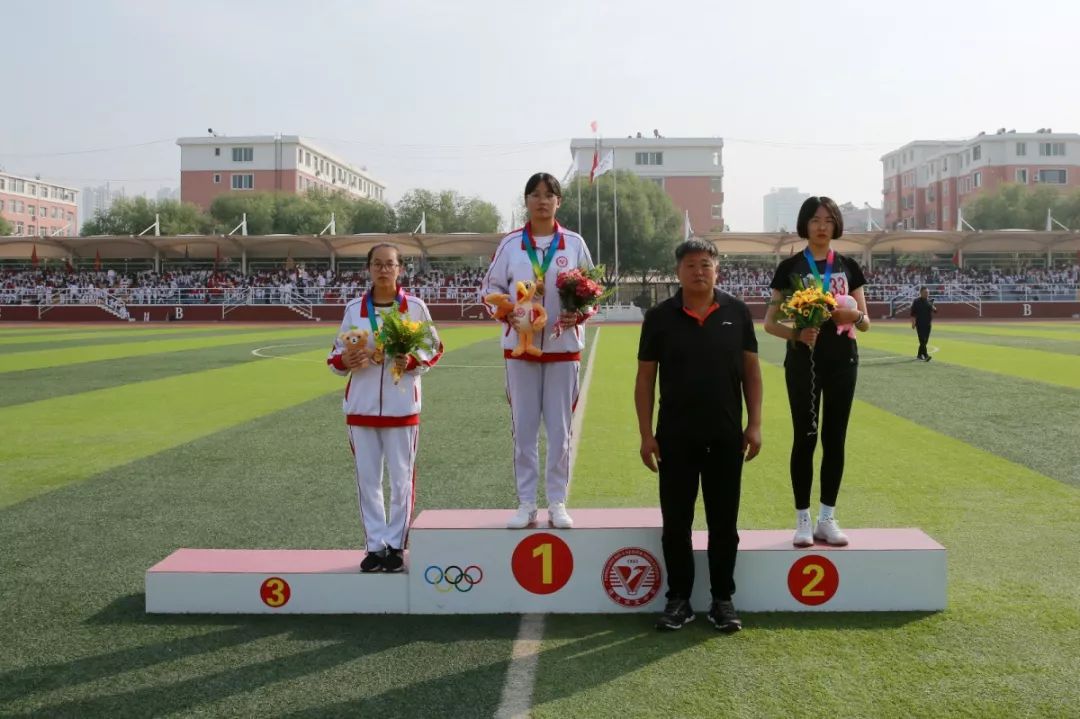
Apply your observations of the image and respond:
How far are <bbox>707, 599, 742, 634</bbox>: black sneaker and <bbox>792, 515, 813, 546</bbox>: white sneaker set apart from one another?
1.83ft

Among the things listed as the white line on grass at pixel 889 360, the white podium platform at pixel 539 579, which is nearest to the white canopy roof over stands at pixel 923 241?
the white line on grass at pixel 889 360

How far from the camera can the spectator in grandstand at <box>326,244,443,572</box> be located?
5.05m

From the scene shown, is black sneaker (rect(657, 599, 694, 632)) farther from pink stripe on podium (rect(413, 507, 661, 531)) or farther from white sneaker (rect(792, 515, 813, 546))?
white sneaker (rect(792, 515, 813, 546))

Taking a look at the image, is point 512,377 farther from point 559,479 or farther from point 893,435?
point 893,435

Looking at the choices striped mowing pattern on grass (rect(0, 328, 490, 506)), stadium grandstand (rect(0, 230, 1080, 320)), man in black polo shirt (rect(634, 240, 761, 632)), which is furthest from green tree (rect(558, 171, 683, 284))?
man in black polo shirt (rect(634, 240, 761, 632))

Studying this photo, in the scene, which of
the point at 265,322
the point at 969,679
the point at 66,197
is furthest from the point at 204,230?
the point at 969,679

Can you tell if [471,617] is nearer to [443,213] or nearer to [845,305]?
[845,305]

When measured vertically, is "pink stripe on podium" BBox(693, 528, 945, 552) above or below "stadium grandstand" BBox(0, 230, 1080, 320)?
below

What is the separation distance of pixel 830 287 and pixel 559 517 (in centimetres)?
194

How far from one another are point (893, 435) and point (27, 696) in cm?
892

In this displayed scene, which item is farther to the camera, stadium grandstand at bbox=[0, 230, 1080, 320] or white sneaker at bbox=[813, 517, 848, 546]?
stadium grandstand at bbox=[0, 230, 1080, 320]

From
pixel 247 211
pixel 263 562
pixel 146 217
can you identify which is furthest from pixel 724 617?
pixel 146 217

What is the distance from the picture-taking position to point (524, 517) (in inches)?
199

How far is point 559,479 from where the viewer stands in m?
5.13
